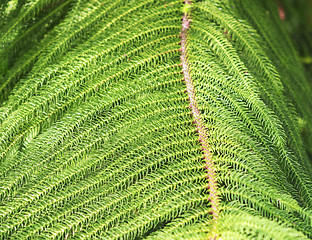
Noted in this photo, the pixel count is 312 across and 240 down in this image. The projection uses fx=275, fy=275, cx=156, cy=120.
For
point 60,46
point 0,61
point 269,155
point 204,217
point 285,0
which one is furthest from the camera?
point 285,0

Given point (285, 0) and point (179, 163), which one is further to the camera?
point (285, 0)

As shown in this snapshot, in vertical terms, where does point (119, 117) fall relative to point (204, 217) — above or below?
above

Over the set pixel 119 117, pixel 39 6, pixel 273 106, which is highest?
pixel 39 6

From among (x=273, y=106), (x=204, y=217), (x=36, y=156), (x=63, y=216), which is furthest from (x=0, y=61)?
(x=273, y=106)

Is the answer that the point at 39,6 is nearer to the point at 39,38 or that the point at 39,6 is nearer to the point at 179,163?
the point at 39,38
